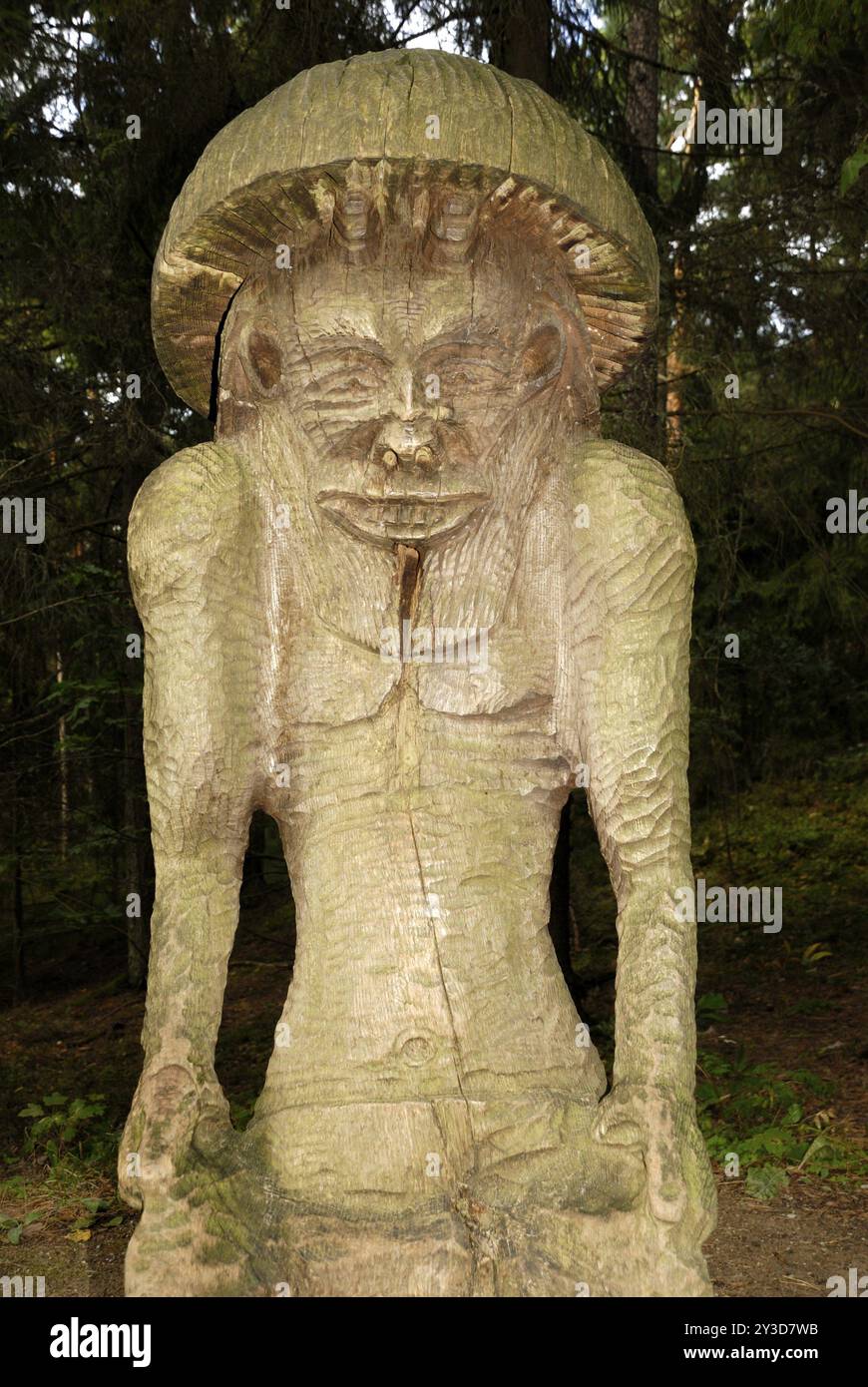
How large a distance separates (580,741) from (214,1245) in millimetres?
1061

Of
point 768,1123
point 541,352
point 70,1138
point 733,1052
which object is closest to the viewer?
point 541,352

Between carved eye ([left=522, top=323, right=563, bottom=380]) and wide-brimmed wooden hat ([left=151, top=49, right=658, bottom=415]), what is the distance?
0.12m

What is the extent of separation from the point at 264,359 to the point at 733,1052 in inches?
220

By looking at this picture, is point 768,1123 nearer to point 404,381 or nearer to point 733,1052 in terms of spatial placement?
point 733,1052

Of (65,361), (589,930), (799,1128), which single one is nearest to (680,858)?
(799,1128)

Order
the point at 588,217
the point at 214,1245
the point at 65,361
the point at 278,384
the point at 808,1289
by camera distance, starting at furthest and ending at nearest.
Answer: the point at 65,361, the point at 808,1289, the point at 278,384, the point at 588,217, the point at 214,1245

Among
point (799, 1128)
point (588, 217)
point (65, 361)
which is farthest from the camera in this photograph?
point (65, 361)

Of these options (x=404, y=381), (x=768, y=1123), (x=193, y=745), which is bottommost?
(x=768, y=1123)

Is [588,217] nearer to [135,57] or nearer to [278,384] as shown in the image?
[278,384]

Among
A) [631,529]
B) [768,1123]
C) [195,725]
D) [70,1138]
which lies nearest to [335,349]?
[631,529]

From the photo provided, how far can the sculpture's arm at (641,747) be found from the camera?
85.4 inches

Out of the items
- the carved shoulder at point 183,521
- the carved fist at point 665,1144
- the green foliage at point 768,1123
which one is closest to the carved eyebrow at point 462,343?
the carved shoulder at point 183,521

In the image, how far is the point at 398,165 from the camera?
215 centimetres

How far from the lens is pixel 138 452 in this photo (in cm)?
646
